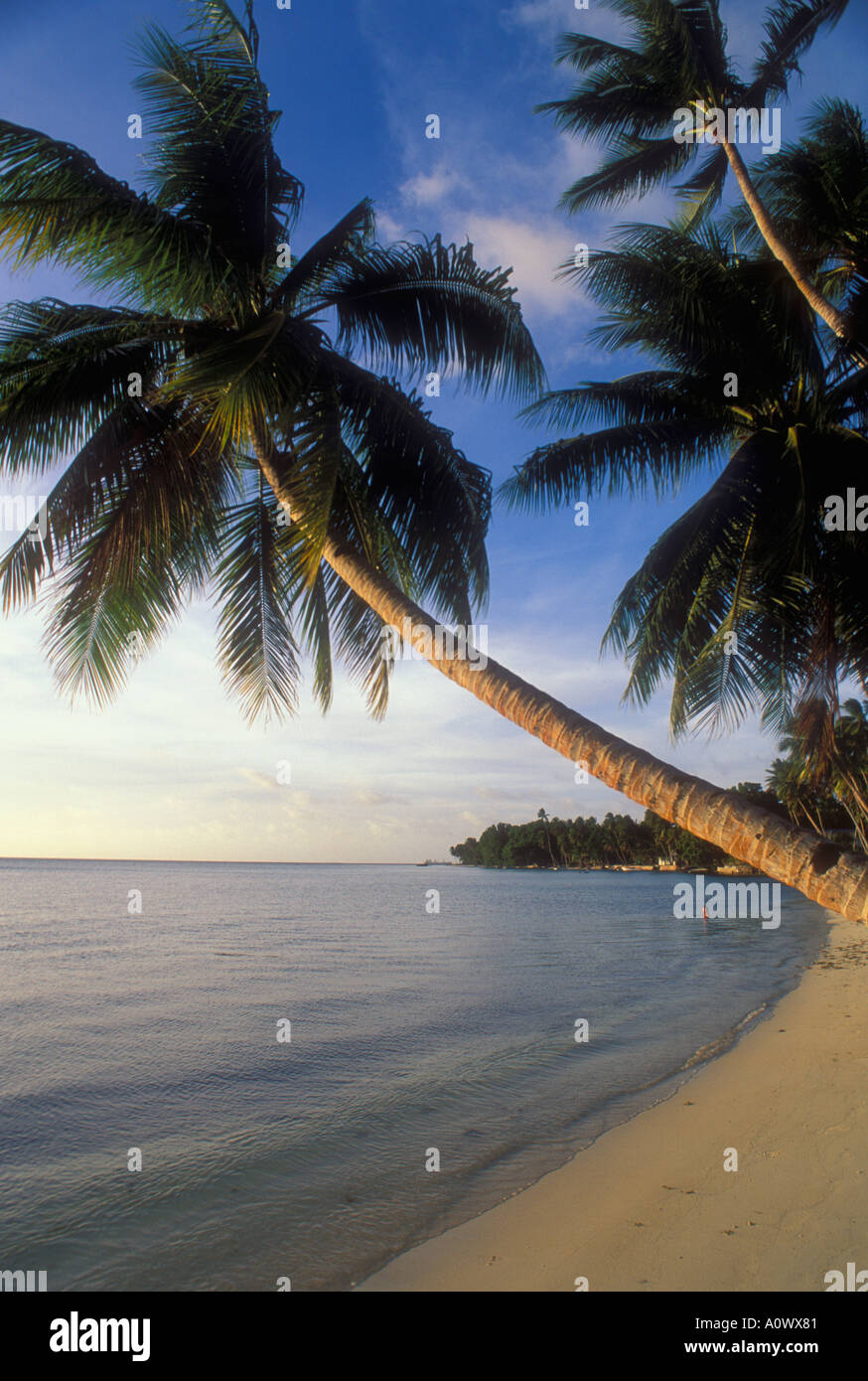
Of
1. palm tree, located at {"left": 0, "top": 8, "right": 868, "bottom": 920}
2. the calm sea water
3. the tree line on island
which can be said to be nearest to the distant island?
the tree line on island

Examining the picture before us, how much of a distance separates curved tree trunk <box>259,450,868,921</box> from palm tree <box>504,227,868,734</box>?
16.0ft

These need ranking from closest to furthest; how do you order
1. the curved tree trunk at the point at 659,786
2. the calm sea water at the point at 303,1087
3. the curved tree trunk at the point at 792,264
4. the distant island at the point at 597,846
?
the curved tree trunk at the point at 659,786 < the calm sea water at the point at 303,1087 < the curved tree trunk at the point at 792,264 < the distant island at the point at 597,846

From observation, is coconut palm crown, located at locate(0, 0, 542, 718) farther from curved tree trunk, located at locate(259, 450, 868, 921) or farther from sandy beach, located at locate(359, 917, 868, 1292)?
sandy beach, located at locate(359, 917, 868, 1292)

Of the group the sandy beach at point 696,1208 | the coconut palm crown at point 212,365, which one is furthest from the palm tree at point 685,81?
the sandy beach at point 696,1208

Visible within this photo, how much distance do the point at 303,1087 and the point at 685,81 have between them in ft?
44.8

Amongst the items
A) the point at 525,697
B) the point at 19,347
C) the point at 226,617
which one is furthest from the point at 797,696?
the point at 19,347

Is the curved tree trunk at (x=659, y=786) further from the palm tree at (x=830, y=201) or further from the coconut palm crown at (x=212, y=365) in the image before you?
the palm tree at (x=830, y=201)

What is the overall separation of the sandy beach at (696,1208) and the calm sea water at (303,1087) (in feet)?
1.50

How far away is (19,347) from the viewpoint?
21.1 ft

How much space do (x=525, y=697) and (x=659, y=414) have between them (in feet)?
22.0

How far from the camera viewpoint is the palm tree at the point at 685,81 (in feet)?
29.4

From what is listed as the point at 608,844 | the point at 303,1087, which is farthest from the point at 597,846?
the point at 303,1087

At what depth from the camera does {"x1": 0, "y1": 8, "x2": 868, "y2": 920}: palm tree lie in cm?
596

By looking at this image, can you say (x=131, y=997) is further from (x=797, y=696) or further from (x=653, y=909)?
(x=653, y=909)
